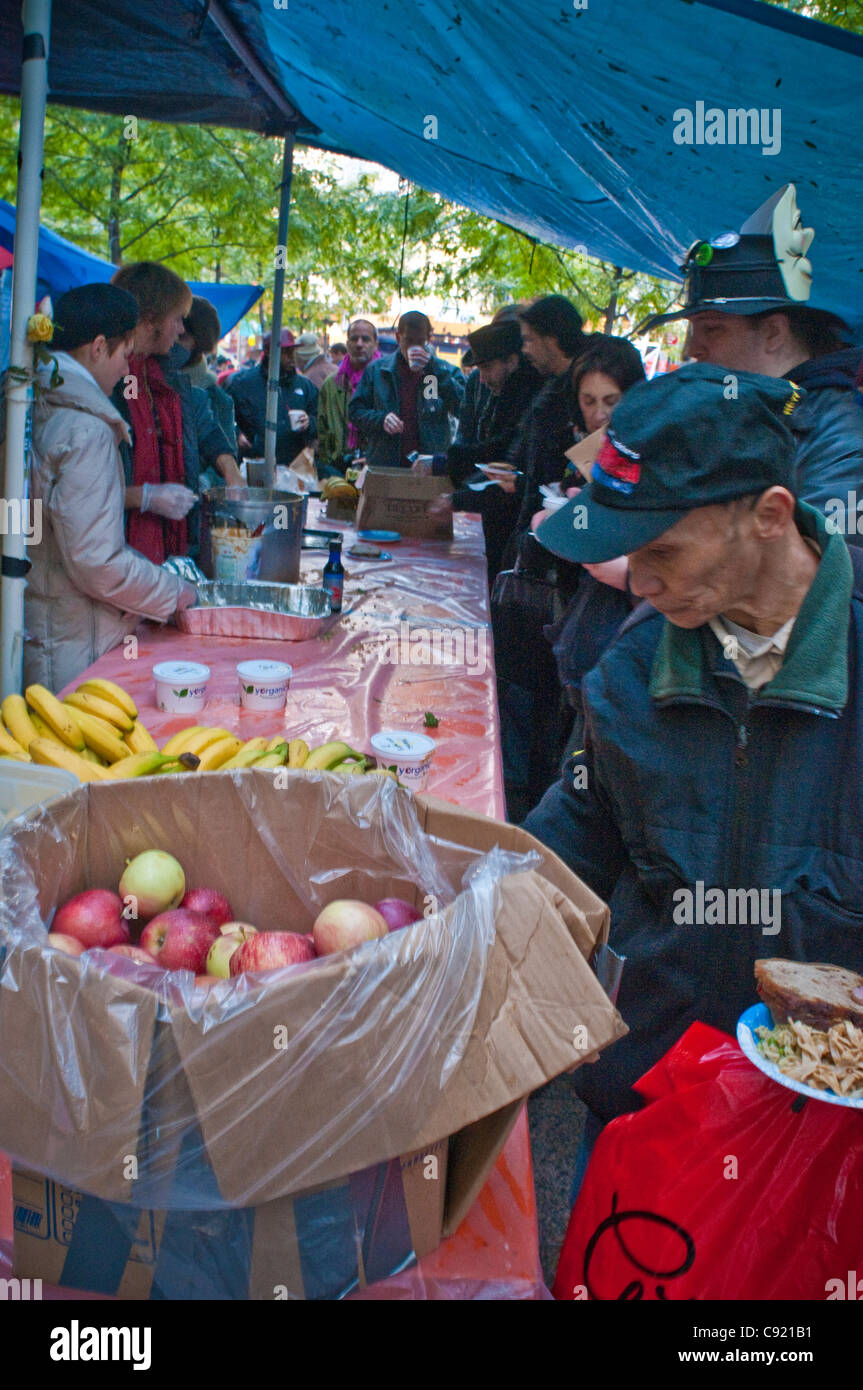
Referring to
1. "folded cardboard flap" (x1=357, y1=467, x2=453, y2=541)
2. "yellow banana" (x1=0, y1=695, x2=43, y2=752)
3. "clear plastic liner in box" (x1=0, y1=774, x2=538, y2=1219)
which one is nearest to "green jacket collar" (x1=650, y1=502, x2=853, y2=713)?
"clear plastic liner in box" (x1=0, y1=774, x2=538, y2=1219)

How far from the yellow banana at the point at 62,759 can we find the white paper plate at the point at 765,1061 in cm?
152

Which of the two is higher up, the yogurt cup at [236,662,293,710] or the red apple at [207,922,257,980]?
the yogurt cup at [236,662,293,710]

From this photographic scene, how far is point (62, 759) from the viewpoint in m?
2.38

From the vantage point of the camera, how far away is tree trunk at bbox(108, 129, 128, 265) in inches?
477

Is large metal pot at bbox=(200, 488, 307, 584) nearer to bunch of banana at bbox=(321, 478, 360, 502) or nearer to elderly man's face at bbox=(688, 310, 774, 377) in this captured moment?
elderly man's face at bbox=(688, 310, 774, 377)

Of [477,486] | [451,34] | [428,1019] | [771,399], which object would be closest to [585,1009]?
[428,1019]

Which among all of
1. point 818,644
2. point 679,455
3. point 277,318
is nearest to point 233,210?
point 277,318

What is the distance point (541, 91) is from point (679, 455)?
3.61m

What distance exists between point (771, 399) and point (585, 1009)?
1135 millimetres

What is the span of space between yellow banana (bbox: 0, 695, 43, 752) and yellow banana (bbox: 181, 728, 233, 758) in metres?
0.38

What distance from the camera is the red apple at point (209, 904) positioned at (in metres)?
1.56

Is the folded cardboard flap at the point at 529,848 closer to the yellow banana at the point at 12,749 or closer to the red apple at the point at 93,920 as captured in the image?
the red apple at the point at 93,920
